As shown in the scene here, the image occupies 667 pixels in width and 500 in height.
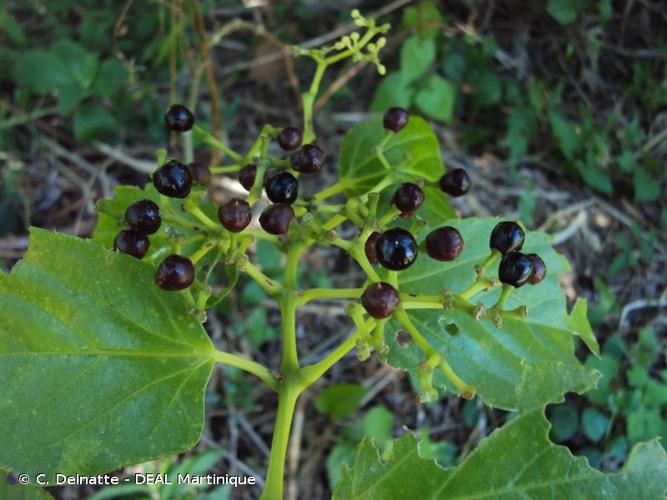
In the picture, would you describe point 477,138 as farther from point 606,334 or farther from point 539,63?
point 606,334

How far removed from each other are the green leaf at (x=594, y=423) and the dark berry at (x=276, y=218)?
2018mm

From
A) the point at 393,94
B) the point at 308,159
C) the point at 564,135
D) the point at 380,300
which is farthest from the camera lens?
the point at 564,135

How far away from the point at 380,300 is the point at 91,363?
0.47 m

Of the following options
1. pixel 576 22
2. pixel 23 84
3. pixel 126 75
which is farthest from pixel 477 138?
pixel 23 84

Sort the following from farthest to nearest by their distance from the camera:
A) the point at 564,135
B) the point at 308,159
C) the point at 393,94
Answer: the point at 564,135 < the point at 393,94 < the point at 308,159

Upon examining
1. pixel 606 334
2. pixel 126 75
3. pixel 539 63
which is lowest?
pixel 606 334

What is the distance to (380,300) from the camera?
1.00m

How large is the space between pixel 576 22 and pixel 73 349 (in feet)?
10.9

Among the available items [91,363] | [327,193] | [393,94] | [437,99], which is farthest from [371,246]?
[437,99]

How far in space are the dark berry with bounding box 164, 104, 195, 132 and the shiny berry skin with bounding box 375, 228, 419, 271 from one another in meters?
0.58

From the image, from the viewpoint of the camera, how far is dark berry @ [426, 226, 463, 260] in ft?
3.72

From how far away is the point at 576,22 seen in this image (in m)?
3.72

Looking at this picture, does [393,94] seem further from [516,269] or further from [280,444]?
[280,444]

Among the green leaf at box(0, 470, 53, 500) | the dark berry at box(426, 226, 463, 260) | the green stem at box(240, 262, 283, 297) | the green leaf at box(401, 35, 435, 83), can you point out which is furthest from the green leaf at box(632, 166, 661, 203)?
the green leaf at box(0, 470, 53, 500)
